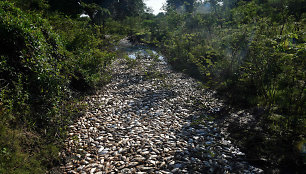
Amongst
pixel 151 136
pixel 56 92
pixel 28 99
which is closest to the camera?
pixel 28 99

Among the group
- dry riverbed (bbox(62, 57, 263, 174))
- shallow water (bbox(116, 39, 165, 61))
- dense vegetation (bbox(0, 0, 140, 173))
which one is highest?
shallow water (bbox(116, 39, 165, 61))

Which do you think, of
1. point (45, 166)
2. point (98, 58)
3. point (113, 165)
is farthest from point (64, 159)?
point (98, 58)

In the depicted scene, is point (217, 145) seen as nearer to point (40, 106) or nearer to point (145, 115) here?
point (145, 115)

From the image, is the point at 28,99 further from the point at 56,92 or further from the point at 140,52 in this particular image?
the point at 140,52

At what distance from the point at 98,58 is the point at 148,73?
13.0 feet

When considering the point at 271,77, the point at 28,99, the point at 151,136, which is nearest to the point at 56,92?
the point at 28,99

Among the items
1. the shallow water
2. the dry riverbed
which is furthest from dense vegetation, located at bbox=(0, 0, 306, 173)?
the shallow water

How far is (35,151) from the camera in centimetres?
407

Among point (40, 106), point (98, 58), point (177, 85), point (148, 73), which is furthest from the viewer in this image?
point (148, 73)

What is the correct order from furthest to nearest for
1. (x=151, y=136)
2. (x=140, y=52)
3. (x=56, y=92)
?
(x=140, y=52), (x=151, y=136), (x=56, y=92)

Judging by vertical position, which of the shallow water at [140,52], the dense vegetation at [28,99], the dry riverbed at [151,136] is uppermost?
the shallow water at [140,52]

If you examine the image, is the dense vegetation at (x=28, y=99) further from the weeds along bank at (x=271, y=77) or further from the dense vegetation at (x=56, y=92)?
the weeds along bank at (x=271, y=77)

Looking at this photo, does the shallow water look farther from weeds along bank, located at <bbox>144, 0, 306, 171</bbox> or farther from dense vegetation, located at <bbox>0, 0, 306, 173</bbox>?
dense vegetation, located at <bbox>0, 0, 306, 173</bbox>

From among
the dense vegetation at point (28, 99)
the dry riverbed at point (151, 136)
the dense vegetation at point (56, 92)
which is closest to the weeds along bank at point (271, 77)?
the dense vegetation at point (56, 92)
